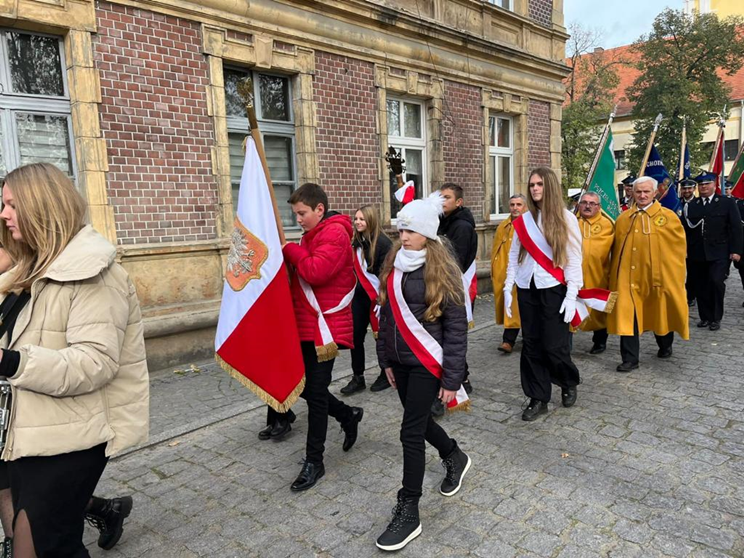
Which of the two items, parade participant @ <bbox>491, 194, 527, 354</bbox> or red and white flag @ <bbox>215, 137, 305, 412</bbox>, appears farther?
parade participant @ <bbox>491, 194, 527, 354</bbox>

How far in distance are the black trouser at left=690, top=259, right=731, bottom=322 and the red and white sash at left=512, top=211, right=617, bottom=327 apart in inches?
154

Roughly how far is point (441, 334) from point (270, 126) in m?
5.80

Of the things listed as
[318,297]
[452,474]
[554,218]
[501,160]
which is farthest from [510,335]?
[501,160]

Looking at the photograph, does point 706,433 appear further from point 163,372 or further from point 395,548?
point 163,372

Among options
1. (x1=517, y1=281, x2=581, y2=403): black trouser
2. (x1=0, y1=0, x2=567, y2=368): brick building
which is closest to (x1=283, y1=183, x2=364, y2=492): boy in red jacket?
(x1=0, y1=0, x2=567, y2=368): brick building

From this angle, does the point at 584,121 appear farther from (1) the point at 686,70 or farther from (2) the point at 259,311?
(2) the point at 259,311

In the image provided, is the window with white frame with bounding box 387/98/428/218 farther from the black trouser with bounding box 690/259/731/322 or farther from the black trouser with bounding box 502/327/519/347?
the black trouser with bounding box 690/259/731/322

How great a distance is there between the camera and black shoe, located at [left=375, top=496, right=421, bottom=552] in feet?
9.02

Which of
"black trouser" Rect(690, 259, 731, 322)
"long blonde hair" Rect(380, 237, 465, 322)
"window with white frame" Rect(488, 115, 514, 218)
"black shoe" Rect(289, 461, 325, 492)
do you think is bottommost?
"black shoe" Rect(289, 461, 325, 492)

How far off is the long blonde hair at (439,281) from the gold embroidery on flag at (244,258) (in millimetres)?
1091

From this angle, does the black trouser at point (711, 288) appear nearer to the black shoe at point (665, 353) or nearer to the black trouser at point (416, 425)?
the black shoe at point (665, 353)

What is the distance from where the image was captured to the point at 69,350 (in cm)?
190

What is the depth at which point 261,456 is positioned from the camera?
3980mm

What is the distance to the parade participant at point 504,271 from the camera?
659cm
